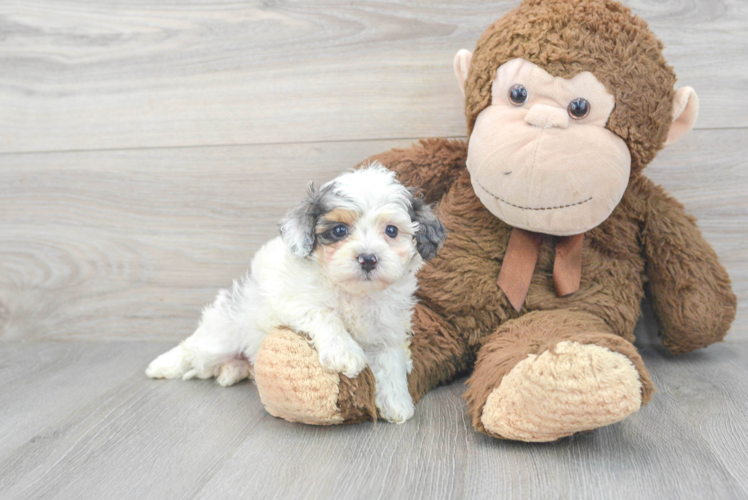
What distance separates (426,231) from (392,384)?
1.23ft

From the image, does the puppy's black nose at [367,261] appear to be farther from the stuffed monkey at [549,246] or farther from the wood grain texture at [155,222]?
the wood grain texture at [155,222]

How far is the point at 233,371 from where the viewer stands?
1734 mm

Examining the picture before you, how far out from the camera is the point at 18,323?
87.5 inches

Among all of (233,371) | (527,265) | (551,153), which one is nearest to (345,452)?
(233,371)

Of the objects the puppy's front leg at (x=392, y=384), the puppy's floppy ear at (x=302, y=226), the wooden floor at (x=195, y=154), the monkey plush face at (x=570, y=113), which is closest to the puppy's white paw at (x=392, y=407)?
the puppy's front leg at (x=392, y=384)

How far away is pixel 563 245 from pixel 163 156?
1.34 metres

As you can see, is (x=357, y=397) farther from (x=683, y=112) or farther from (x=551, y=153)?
(x=683, y=112)

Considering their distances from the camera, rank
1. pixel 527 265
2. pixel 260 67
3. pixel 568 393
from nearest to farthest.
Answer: pixel 568 393, pixel 527 265, pixel 260 67

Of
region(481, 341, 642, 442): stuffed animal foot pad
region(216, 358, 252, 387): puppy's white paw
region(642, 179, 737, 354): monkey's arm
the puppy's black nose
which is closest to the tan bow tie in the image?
region(642, 179, 737, 354): monkey's arm

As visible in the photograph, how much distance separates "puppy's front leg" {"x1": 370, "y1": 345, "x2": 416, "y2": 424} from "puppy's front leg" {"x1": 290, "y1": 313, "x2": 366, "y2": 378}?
89 millimetres

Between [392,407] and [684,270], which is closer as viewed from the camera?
[392,407]

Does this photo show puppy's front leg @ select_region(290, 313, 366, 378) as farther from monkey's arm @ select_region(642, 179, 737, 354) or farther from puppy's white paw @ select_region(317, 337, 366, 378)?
monkey's arm @ select_region(642, 179, 737, 354)

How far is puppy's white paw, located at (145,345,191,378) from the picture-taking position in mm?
1814

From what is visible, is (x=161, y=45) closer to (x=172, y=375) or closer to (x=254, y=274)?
(x=254, y=274)
